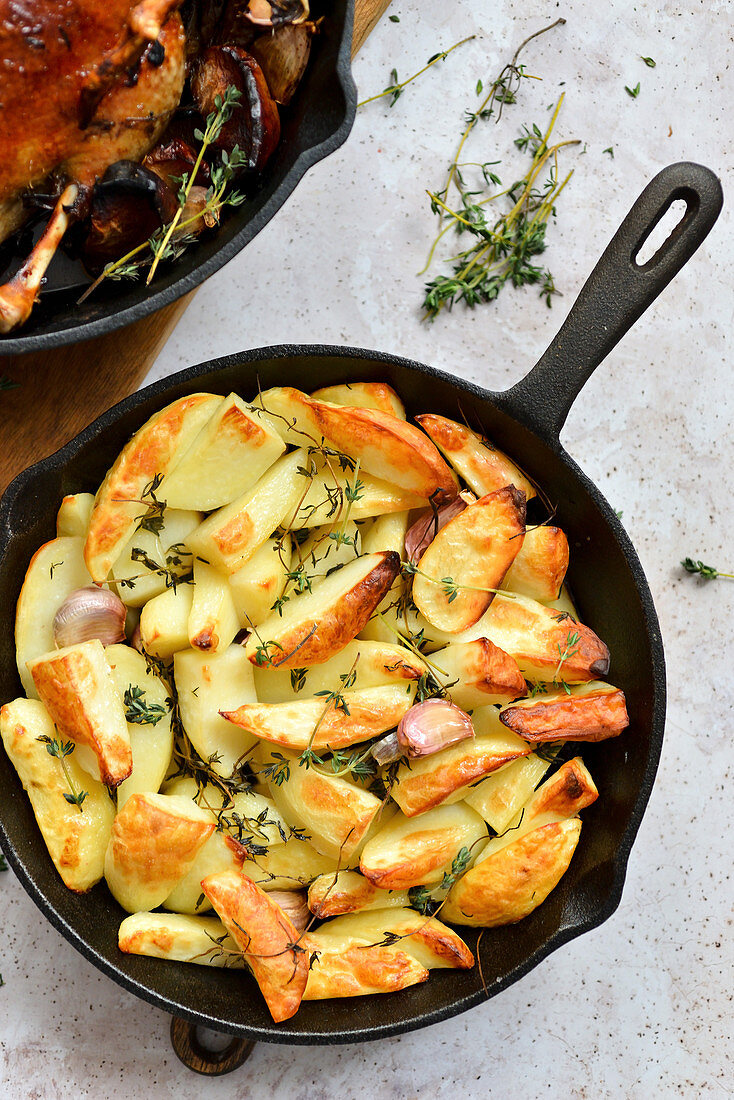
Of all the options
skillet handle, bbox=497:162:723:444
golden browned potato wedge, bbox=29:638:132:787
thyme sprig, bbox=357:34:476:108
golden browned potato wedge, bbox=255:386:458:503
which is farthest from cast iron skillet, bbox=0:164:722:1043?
thyme sprig, bbox=357:34:476:108

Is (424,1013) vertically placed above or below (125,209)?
below

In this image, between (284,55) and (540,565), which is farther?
(540,565)

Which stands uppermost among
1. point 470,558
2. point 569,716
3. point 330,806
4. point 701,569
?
point 701,569

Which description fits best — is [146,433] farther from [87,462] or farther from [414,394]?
→ [414,394]

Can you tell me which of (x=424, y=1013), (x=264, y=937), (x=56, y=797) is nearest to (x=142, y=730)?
(x=56, y=797)

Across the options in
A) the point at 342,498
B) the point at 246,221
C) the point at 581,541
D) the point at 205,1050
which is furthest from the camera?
the point at 205,1050

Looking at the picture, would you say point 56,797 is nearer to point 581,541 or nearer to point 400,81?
point 581,541
